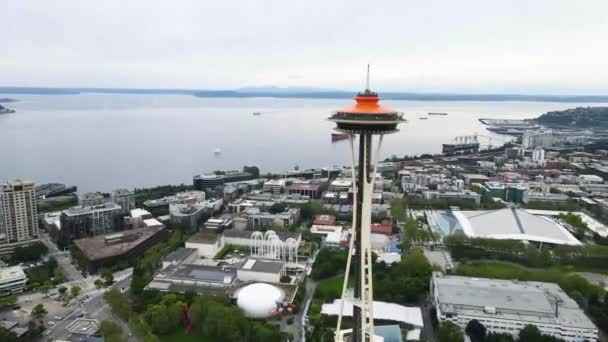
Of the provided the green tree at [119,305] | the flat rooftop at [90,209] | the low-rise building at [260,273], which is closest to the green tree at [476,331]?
the low-rise building at [260,273]

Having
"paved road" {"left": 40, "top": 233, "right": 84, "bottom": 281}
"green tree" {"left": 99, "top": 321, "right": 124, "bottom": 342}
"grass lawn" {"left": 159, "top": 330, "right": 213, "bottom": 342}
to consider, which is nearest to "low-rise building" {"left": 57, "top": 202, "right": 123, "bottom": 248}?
"paved road" {"left": 40, "top": 233, "right": 84, "bottom": 281}

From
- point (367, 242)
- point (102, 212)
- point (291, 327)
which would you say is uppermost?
point (367, 242)

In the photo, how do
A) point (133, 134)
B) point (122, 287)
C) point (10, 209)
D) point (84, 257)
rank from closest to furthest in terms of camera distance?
point (122, 287) → point (84, 257) → point (10, 209) → point (133, 134)

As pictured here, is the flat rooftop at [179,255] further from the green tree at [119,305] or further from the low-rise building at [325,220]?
the low-rise building at [325,220]

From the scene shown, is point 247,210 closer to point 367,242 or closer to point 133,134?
point 367,242

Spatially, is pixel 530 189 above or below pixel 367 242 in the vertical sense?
below

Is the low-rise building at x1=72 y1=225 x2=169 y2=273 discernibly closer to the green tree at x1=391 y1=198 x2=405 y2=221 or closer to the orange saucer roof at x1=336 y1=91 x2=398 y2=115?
the green tree at x1=391 y1=198 x2=405 y2=221

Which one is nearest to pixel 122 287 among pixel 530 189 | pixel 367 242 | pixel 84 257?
pixel 84 257
